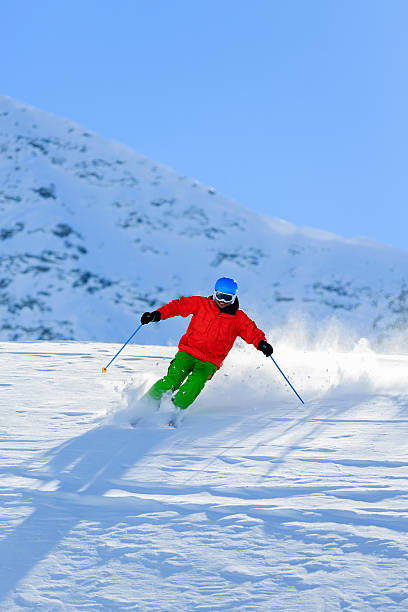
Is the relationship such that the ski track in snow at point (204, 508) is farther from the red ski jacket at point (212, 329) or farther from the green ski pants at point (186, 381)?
the red ski jacket at point (212, 329)

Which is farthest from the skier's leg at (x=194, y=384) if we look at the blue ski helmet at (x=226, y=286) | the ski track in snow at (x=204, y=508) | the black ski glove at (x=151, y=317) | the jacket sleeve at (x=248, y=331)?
the blue ski helmet at (x=226, y=286)

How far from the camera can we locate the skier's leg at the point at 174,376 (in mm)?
5422

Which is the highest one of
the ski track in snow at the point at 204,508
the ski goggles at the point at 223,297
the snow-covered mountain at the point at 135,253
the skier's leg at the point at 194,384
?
the snow-covered mountain at the point at 135,253

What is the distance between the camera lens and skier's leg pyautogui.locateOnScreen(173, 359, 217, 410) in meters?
5.30

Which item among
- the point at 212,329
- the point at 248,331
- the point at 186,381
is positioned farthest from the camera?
the point at 248,331

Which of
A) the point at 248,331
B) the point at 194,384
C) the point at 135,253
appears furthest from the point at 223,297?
the point at 135,253

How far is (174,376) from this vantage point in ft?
18.4

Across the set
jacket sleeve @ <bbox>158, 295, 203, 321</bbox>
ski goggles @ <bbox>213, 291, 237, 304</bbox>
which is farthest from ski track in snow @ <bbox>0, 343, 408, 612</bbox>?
ski goggles @ <bbox>213, 291, 237, 304</bbox>

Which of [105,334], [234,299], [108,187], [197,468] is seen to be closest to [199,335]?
[234,299]

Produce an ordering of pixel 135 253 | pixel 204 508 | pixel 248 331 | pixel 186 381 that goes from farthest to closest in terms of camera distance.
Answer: pixel 135 253, pixel 248 331, pixel 186 381, pixel 204 508

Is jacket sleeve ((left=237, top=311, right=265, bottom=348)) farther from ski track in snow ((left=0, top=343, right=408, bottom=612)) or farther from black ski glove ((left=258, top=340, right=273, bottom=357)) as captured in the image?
ski track in snow ((left=0, top=343, right=408, bottom=612))

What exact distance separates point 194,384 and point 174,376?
265 millimetres

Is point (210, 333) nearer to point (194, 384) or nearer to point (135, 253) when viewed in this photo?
point (194, 384)

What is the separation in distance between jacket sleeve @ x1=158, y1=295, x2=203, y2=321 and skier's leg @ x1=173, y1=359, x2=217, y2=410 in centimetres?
56
